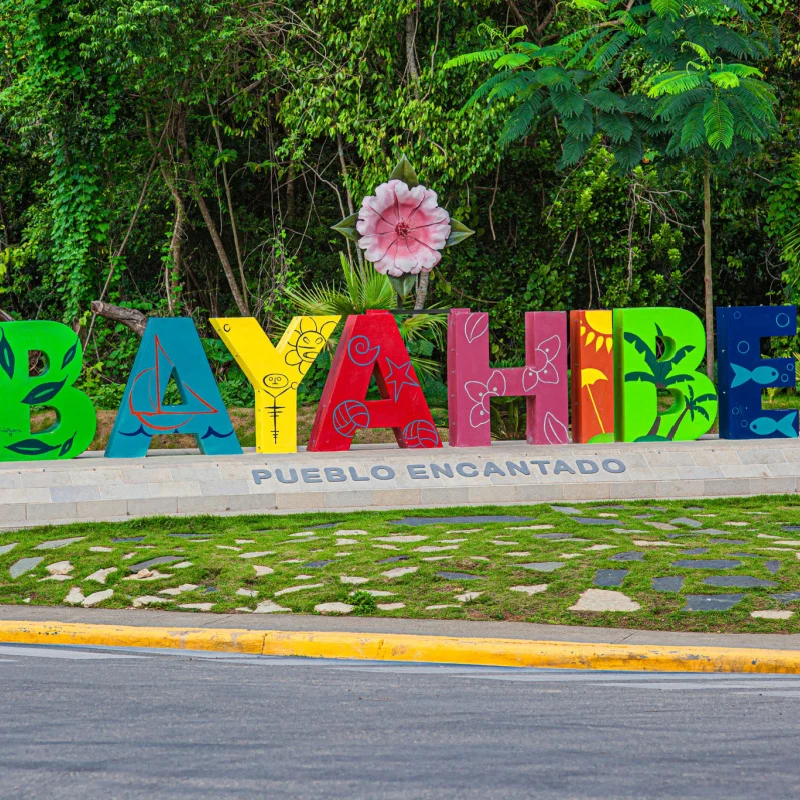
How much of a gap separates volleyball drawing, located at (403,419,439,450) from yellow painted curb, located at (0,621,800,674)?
7454 millimetres

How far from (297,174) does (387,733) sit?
1857 centimetres

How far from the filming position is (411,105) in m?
18.6

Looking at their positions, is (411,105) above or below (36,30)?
below

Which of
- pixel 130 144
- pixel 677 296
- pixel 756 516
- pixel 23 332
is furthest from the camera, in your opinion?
pixel 677 296

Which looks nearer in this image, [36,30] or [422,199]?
[422,199]

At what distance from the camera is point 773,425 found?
15992 mm

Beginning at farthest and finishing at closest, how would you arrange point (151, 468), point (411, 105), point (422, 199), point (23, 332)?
point (411, 105) → point (422, 199) → point (23, 332) → point (151, 468)

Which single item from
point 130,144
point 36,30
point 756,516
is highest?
point 36,30

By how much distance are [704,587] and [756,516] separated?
3905 mm

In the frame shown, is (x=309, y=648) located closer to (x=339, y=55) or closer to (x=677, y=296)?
(x=339, y=55)

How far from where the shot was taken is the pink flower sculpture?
16062mm

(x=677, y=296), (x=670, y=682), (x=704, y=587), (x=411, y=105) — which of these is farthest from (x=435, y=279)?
(x=670, y=682)

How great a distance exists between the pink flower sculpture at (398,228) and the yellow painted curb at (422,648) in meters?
8.96

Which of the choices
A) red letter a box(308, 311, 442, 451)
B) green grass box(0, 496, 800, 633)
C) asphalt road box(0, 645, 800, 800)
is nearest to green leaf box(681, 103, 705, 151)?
red letter a box(308, 311, 442, 451)
